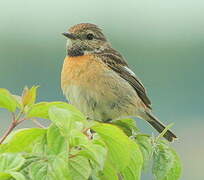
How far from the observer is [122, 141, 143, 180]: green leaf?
8.64ft

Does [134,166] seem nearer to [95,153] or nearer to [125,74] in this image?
[95,153]

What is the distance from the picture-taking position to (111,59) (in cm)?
635

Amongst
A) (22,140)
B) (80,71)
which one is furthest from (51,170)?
(80,71)

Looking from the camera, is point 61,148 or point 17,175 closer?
point 17,175

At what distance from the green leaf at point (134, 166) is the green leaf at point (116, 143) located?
6cm

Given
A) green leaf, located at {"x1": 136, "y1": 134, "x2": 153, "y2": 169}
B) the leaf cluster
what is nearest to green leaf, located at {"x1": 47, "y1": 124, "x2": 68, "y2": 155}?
the leaf cluster

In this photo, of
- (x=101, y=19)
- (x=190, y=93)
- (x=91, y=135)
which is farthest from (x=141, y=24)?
(x=91, y=135)

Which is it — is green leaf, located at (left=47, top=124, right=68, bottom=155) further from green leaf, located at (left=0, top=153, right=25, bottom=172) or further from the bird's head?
the bird's head

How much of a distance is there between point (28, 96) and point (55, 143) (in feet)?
0.82

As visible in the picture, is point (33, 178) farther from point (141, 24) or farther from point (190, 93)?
point (141, 24)

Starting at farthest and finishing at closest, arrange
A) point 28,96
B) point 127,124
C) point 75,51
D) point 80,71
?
point 75,51, point 80,71, point 127,124, point 28,96

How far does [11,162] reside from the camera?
2.33 metres

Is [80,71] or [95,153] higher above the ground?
[95,153]

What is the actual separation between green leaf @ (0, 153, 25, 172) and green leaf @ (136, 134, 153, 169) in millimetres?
639
